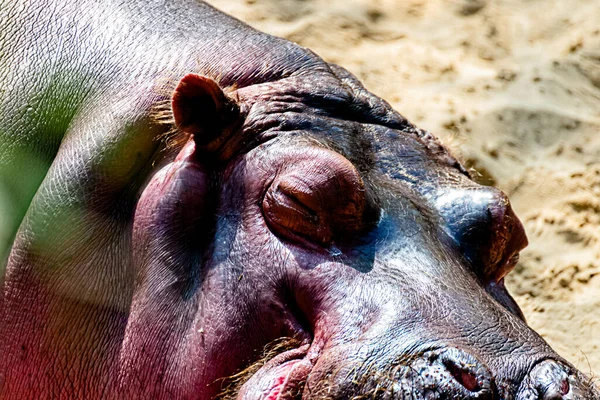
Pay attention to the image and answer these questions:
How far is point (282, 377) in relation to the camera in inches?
94.3

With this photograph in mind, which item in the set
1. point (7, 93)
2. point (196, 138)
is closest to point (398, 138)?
point (196, 138)

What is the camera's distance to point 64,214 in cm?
281

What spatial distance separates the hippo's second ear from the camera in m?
2.66

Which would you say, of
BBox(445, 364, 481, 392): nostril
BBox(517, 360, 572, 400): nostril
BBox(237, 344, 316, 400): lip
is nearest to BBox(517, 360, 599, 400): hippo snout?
BBox(517, 360, 572, 400): nostril

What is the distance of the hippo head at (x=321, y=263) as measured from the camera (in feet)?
7.55

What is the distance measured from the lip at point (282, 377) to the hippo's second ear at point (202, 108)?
0.65 meters

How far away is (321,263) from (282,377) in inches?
11.7

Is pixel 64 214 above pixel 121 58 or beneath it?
beneath

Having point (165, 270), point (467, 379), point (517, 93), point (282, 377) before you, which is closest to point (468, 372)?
point (467, 379)

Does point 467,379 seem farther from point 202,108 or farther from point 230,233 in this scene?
point 202,108

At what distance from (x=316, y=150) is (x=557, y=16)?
12.3ft

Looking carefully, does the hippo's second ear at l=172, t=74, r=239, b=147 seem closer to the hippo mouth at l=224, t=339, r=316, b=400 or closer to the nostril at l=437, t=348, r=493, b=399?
the hippo mouth at l=224, t=339, r=316, b=400

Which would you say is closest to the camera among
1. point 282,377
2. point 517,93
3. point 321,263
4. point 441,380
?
point 441,380

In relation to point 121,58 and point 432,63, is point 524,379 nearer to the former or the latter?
point 121,58
